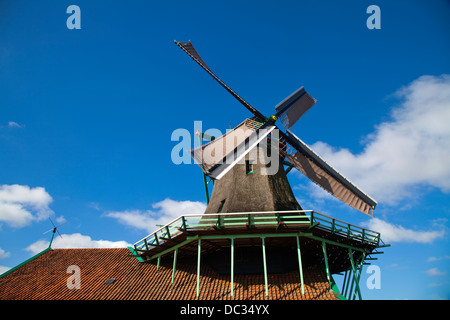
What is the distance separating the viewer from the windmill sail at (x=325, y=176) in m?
18.7

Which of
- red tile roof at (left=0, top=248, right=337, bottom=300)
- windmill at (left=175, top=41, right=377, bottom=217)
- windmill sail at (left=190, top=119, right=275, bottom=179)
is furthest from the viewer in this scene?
windmill at (left=175, top=41, right=377, bottom=217)

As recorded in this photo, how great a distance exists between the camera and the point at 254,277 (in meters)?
16.4

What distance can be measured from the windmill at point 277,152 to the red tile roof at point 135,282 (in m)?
3.74

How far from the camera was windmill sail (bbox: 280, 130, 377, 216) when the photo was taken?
18.7 metres

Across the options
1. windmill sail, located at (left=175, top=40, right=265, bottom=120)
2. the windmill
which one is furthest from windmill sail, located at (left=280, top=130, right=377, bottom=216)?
windmill sail, located at (left=175, top=40, right=265, bottom=120)

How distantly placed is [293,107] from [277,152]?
3673 millimetres

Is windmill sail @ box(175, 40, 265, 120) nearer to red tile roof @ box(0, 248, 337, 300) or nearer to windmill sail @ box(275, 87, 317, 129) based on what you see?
windmill sail @ box(275, 87, 317, 129)

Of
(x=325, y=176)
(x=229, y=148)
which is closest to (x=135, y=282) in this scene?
(x=229, y=148)

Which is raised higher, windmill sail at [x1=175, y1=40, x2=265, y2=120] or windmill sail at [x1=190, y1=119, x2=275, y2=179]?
windmill sail at [x1=175, y1=40, x2=265, y2=120]

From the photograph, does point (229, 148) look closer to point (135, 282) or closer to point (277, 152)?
point (277, 152)

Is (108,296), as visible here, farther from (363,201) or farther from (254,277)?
(363,201)

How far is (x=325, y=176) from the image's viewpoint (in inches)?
798
